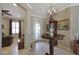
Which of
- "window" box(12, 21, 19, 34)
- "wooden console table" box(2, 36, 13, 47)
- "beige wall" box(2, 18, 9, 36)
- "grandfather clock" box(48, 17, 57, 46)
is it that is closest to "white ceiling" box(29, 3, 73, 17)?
"grandfather clock" box(48, 17, 57, 46)

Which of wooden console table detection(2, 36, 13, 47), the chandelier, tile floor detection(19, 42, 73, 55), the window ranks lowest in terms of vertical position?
tile floor detection(19, 42, 73, 55)

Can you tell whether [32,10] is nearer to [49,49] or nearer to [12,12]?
[12,12]

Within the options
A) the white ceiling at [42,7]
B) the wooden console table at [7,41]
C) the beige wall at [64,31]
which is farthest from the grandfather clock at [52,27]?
the wooden console table at [7,41]

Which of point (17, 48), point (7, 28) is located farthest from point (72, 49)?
point (7, 28)

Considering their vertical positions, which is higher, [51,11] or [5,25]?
[51,11]

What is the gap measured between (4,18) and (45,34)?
76 cm

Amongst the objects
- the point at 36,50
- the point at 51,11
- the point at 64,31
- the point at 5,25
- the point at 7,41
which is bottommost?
→ the point at 36,50

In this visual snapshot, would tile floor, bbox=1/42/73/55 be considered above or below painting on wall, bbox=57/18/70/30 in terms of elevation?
below

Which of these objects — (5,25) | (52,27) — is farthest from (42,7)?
(5,25)

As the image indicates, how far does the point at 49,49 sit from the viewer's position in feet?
6.35

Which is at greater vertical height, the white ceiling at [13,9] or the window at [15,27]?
the white ceiling at [13,9]

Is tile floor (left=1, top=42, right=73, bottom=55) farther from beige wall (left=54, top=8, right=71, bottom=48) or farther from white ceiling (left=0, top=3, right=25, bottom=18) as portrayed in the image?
white ceiling (left=0, top=3, right=25, bottom=18)

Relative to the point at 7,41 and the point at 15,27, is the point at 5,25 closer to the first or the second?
the point at 15,27

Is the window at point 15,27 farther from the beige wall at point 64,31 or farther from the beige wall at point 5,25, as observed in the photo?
the beige wall at point 64,31
